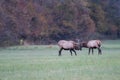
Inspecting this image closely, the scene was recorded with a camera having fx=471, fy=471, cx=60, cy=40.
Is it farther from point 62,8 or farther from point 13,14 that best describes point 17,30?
point 62,8

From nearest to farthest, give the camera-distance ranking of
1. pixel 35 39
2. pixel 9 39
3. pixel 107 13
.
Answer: pixel 9 39 → pixel 35 39 → pixel 107 13

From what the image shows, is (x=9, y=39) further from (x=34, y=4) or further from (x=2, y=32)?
(x=34, y=4)

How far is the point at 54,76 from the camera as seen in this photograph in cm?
1592

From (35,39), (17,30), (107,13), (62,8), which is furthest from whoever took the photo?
(107,13)

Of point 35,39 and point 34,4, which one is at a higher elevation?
point 34,4

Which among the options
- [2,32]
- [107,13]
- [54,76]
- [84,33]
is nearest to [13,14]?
[2,32]

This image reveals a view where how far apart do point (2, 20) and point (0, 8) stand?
1.60m

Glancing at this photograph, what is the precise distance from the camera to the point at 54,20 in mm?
75562

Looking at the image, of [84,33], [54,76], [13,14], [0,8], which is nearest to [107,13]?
[84,33]

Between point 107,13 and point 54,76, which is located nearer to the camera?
point 54,76

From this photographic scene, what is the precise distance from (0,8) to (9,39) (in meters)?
5.39

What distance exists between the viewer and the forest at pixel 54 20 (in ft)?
208

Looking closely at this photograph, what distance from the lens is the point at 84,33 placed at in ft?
248

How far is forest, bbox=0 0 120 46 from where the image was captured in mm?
63406
